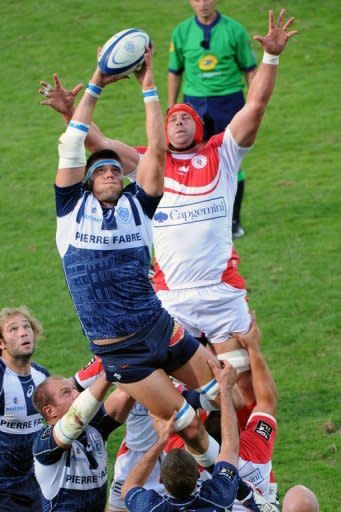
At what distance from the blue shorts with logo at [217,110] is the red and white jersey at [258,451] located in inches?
300

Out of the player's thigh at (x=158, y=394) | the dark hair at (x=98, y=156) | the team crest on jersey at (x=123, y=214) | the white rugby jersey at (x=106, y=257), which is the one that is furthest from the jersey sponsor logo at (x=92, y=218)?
the player's thigh at (x=158, y=394)

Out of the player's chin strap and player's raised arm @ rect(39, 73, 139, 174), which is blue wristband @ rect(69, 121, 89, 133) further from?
the player's chin strap

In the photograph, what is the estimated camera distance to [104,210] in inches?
283

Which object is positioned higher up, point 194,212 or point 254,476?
point 194,212

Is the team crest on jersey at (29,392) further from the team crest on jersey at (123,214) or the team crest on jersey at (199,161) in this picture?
the team crest on jersey at (123,214)

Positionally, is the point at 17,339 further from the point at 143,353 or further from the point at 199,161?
the point at 199,161

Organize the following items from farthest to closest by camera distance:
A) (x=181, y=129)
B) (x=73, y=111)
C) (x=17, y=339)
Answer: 1. (x=181, y=129)
2. (x=17, y=339)
3. (x=73, y=111)

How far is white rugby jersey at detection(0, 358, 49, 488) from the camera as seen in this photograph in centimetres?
875

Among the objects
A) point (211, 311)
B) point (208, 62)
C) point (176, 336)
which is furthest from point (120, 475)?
point (208, 62)

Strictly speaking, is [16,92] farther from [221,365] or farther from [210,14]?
[221,365]

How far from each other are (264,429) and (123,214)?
1.71 m

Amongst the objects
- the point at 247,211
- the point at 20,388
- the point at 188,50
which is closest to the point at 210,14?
the point at 188,50

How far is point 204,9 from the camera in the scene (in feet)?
→ 49.5

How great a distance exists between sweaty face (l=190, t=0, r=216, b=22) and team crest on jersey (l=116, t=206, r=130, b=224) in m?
8.39
